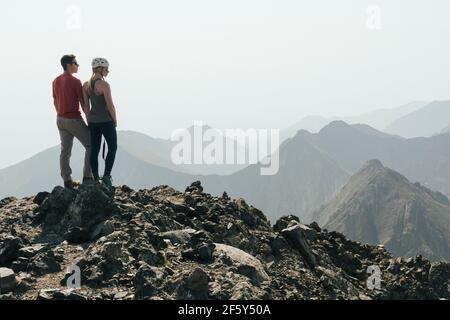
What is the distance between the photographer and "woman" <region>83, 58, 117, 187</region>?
16.9 meters

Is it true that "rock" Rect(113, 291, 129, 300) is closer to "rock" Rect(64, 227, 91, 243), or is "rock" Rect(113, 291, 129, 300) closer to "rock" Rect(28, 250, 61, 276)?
"rock" Rect(28, 250, 61, 276)

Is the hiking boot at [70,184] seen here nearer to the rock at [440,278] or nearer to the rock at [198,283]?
the rock at [198,283]

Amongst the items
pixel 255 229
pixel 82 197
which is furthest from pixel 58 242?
pixel 255 229

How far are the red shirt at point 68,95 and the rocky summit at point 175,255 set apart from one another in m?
2.69

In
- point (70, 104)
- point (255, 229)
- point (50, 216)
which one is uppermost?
point (70, 104)

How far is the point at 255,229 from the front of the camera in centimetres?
2117

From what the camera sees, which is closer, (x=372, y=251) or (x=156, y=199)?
(x=156, y=199)

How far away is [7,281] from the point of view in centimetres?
1333

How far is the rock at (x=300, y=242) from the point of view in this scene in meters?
19.6

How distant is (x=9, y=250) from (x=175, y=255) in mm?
4891

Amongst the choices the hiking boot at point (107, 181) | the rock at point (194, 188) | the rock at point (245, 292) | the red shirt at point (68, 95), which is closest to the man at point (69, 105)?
the red shirt at point (68, 95)
